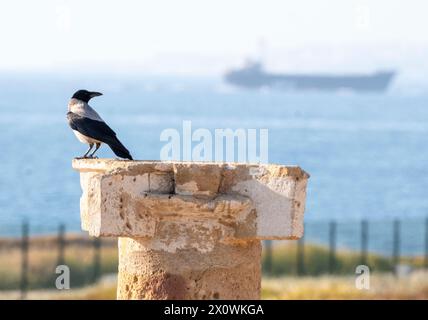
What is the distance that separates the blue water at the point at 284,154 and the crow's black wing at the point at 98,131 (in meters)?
32.0

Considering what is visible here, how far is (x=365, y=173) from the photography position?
11412 centimetres

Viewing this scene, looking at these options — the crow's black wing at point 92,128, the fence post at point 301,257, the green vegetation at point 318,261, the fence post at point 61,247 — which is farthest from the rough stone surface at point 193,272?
the fence post at point 301,257

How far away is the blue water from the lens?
8506cm

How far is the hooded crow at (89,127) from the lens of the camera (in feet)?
39.5

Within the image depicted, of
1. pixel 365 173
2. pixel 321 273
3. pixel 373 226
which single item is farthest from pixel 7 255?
pixel 365 173

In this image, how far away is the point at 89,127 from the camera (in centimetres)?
1259

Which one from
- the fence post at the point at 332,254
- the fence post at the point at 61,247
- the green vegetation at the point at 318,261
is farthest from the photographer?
the fence post at the point at 332,254

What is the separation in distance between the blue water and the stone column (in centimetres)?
3436

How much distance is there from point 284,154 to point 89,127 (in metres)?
98.4

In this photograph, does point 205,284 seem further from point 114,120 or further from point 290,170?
point 114,120

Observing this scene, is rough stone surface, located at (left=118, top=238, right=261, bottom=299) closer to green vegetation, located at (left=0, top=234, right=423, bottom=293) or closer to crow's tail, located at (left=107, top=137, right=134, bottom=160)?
crow's tail, located at (left=107, top=137, right=134, bottom=160)

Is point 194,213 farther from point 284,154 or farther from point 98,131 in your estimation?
point 284,154

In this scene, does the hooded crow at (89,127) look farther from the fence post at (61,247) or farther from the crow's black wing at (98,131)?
the fence post at (61,247)

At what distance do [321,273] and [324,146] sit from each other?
96817mm
